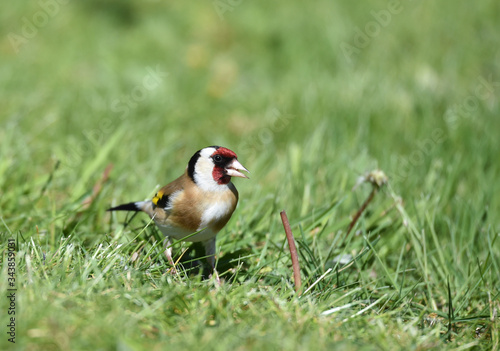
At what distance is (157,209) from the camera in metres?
3.02

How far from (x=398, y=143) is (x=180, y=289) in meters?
3.14

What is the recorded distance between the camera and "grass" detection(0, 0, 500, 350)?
7.24ft

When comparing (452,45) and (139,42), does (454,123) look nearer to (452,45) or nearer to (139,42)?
(452,45)

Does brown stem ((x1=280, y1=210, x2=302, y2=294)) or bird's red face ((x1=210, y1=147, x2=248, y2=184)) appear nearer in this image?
brown stem ((x1=280, y1=210, x2=302, y2=294))

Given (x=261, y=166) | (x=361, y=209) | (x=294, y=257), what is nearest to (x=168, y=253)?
(x=294, y=257)

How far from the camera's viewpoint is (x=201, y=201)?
9.48ft

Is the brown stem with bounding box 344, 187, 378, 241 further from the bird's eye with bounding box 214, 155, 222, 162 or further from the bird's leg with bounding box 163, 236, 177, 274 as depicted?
the bird's leg with bounding box 163, 236, 177, 274

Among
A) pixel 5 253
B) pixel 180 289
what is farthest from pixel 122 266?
pixel 5 253

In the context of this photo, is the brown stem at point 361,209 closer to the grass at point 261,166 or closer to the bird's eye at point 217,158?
the grass at point 261,166

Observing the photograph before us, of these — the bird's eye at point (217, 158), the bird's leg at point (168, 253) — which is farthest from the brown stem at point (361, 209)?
the bird's leg at point (168, 253)

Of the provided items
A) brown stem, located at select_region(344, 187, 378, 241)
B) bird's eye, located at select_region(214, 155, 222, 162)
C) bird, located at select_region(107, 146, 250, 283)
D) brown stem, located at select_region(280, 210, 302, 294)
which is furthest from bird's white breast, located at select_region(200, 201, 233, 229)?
brown stem, located at select_region(344, 187, 378, 241)

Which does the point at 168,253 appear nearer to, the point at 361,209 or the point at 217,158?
the point at 217,158

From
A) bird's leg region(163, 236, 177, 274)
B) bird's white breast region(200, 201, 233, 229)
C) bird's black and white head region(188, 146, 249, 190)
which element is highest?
bird's black and white head region(188, 146, 249, 190)

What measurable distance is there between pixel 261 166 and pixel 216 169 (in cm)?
158
